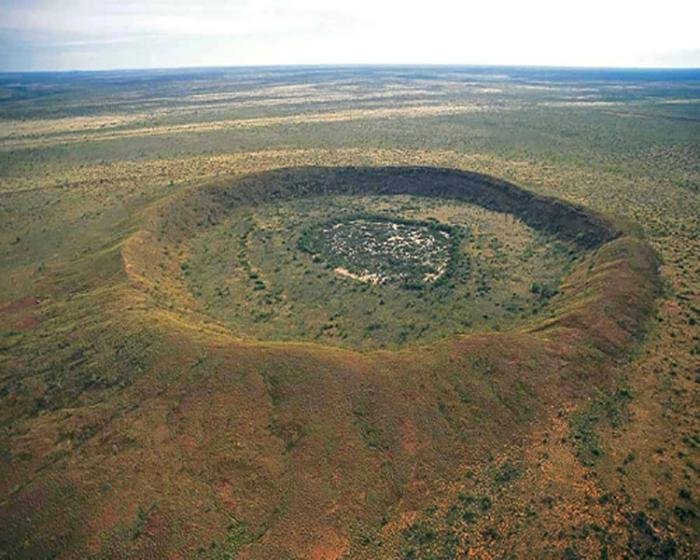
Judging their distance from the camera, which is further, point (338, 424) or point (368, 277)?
point (368, 277)

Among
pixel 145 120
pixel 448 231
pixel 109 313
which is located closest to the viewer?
pixel 109 313

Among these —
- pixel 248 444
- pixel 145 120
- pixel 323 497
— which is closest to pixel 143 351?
pixel 248 444

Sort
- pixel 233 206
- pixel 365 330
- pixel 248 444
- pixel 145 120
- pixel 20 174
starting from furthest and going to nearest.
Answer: pixel 145 120 → pixel 20 174 → pixel 233 206 → pixel 365 330 → pixel 248 444

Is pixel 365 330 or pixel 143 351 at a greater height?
pixel 143 351

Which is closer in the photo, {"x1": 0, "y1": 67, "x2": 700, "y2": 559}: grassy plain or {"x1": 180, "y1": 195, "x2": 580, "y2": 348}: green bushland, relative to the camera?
{"x1": 0, "y1": 67, "x2": 700, "y2": 559}: grassy plain

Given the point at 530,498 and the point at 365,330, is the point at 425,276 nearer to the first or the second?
the point at 365,330

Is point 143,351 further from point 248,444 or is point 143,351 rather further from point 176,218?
point 176,218

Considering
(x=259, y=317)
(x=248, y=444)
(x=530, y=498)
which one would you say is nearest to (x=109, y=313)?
(x=259, y=317)

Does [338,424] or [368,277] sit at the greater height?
[338,424]

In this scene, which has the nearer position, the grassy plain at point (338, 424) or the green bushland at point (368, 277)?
the grassy plain at point (338, 424)

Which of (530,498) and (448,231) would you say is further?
(448,231)
